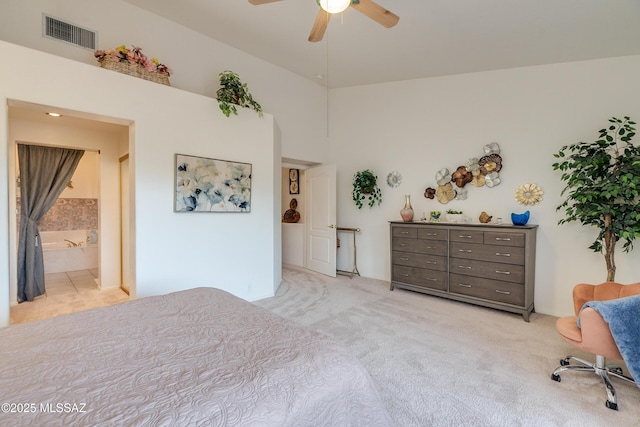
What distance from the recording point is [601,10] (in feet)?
8.37

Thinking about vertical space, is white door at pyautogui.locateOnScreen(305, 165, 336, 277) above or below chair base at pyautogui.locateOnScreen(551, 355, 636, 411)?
above

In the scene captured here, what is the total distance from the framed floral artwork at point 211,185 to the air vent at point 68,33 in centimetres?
146

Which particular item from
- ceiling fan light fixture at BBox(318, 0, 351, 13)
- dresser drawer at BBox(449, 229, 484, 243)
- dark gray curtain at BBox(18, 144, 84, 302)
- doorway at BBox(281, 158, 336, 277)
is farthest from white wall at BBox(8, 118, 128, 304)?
dresser drawer at BBox(449, 229, 484, 243)

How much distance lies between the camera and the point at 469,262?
368 cm

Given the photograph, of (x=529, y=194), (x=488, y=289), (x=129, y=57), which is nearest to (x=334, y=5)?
(x=129, y=57)

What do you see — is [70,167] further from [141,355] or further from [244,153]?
[141,355]

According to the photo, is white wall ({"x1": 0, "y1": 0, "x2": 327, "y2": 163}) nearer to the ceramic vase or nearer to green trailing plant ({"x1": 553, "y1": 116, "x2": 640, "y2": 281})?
the ceramic vase

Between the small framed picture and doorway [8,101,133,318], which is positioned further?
the small framed picture

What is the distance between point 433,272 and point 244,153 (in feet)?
9.75

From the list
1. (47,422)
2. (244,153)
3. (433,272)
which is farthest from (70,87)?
(433,272)

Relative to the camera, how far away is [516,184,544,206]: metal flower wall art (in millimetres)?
3588

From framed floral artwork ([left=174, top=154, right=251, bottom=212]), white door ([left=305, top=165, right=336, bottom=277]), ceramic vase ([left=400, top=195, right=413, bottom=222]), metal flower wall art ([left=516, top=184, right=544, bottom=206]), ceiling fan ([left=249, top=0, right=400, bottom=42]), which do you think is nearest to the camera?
ceiling fan ([left=249, top=0, right=400, bottom=42])

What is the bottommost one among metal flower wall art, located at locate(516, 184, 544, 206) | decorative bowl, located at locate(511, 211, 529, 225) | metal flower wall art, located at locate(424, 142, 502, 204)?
decorative bowl, located at locate(511, 211, 529, 225)

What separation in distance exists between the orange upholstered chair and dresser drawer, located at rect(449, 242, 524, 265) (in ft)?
3.07
